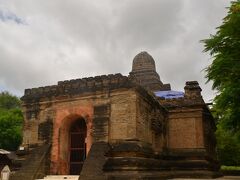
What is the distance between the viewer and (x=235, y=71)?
11039 millimetres

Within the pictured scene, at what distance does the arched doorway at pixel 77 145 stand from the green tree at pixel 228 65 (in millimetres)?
5873

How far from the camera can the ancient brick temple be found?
11984 mm

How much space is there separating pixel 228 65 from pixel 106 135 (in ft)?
17.3

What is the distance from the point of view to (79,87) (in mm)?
13867

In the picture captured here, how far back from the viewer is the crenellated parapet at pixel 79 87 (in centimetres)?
1319

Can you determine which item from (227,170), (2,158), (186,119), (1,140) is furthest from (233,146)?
(1,140)

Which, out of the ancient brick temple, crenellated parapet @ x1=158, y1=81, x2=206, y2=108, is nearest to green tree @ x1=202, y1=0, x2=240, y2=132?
the ancient brick temple

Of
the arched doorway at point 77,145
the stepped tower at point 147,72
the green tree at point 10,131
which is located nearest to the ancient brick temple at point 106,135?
the arched doorway at point 77,145

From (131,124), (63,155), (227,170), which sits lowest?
(227,170)

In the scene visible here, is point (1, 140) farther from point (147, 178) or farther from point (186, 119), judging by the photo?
point (147, 178)

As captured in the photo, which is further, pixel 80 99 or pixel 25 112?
pixel 25 112

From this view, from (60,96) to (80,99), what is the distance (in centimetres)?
101

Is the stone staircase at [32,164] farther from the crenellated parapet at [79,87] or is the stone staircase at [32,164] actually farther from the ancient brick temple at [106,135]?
the crenellated parapet at [79,87]

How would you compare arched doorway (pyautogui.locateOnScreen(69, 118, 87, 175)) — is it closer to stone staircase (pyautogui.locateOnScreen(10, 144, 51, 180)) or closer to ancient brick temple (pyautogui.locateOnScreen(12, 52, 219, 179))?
ancient brick temple (pyautogui.locateOnScreen(12, 52, 219, 179))
